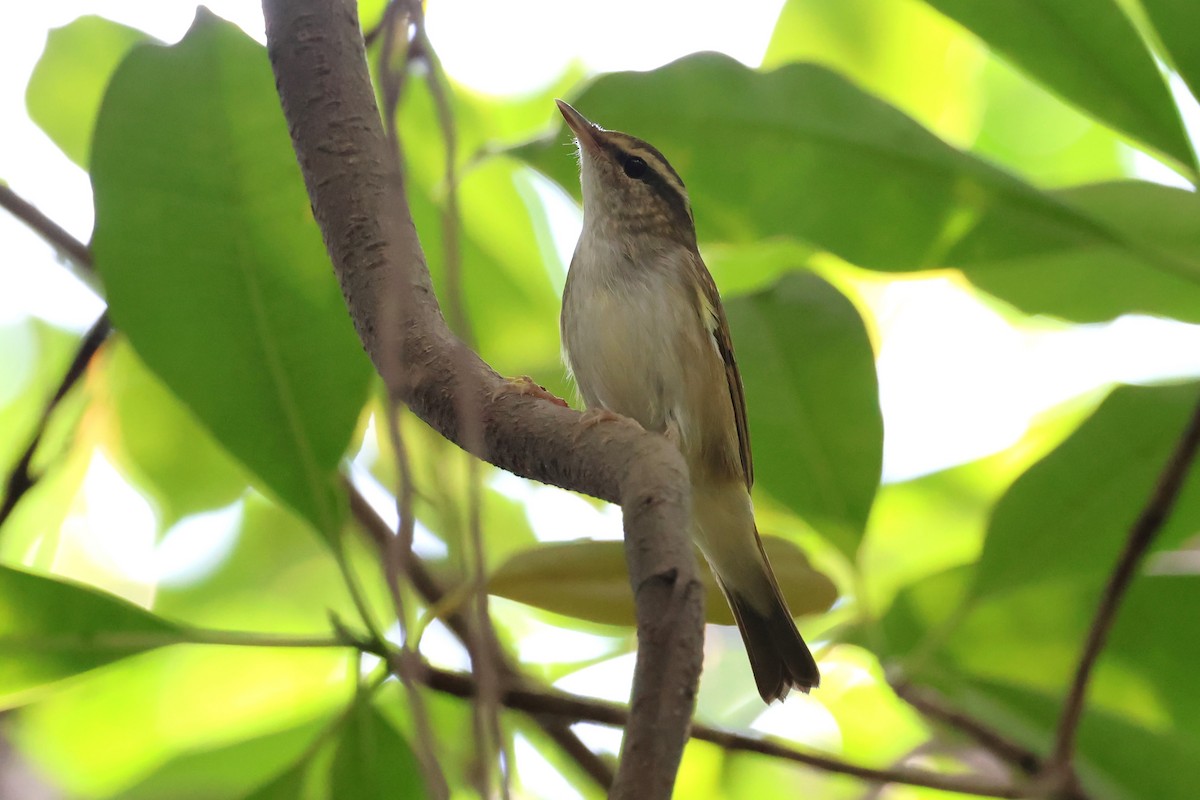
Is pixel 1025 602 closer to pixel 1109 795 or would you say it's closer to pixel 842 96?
pixel 1109 795

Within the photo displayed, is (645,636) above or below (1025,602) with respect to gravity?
below

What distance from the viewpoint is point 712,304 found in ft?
8.65

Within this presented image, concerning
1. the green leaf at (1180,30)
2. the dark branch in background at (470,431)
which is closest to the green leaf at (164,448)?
the dark branch in background at (470,431)

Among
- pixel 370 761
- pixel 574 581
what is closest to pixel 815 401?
pixel 574 581

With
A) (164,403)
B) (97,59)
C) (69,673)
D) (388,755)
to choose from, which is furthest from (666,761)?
(97,59)

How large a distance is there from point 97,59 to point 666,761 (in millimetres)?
1938

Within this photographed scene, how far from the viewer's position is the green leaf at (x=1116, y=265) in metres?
1.82

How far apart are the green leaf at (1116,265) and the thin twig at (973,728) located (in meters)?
0.73

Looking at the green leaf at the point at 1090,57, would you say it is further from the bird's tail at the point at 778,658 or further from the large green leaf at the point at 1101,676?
the bird's tail at the point at 778,658

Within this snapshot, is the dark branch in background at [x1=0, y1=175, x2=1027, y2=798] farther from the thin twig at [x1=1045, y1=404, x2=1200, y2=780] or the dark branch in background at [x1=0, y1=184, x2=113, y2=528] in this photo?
the dark branch in background at [x1=0, y1=184, x2=113, y2=528]

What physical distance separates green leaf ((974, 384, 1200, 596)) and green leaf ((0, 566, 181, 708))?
133 cm

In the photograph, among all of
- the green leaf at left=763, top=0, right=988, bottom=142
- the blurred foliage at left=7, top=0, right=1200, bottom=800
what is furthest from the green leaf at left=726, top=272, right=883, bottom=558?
the green leaf at left=763, top=0, right=988, bottom=142

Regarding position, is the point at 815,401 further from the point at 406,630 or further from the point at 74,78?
the point at 74,78

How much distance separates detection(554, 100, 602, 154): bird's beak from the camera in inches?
90.9
